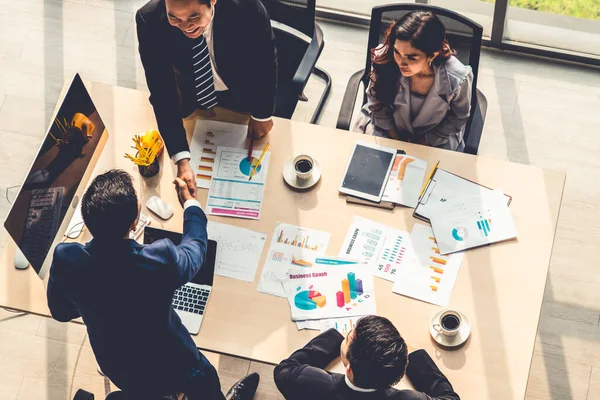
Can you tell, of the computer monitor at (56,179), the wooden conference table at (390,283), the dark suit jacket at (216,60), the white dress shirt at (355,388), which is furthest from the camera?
the dark suit jacket at (216,60)

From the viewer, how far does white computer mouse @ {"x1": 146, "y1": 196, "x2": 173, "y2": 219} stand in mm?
2727

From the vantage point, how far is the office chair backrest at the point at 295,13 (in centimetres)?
324

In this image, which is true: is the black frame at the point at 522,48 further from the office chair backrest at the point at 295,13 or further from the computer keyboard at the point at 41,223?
the computer keyboard at the point at 41,223

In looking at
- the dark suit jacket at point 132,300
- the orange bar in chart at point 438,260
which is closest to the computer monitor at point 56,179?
the dark suit jacket at point 132,300

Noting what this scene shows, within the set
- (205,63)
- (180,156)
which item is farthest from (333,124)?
(180,156)

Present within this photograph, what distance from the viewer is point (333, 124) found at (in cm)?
398

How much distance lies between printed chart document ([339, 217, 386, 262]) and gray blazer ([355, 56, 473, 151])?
1.82 ft

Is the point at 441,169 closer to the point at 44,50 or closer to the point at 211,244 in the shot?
the point at 211,244

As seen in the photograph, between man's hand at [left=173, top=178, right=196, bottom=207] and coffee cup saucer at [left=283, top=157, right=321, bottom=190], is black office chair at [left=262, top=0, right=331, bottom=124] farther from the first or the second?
man's hand at [left=173, top=178, right=196, bottom=207]

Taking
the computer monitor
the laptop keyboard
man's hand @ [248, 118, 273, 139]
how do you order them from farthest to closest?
man's hand @ [248, 118, 273, 139], the laptop keyboard, the computer monitor

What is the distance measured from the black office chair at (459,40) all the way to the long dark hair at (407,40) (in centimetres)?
6

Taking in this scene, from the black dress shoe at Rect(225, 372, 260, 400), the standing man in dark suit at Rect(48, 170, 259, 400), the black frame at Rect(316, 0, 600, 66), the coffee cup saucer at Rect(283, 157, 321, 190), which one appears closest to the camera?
the standing man in dark suit at Rect(48, 170, 259, 400)

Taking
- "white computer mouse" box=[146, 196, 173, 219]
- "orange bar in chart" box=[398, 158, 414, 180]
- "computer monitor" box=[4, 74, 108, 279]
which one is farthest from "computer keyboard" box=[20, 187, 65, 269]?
"orange bar in chart" box=[398, 158, 414, 180]

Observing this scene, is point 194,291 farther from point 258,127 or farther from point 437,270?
point 437,270
